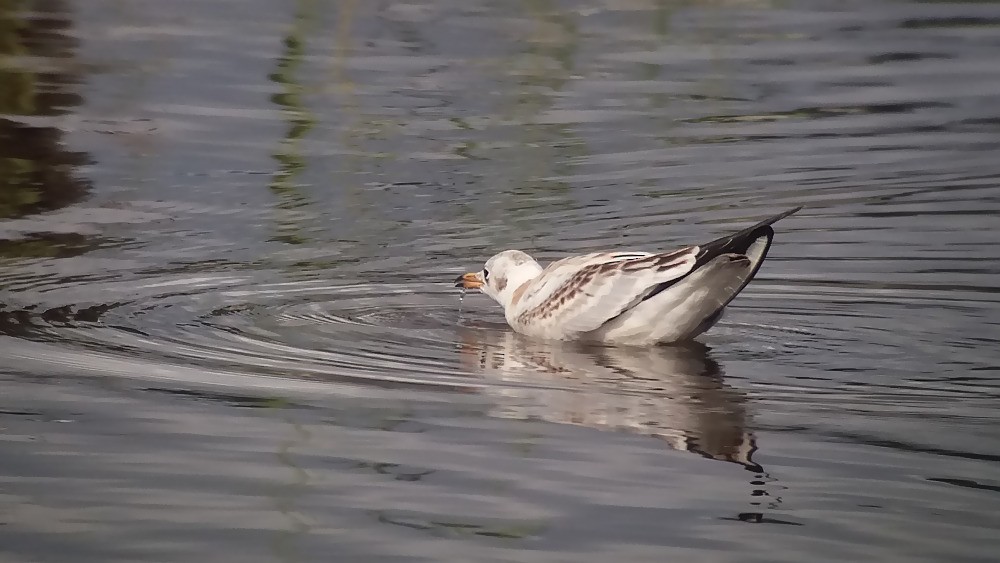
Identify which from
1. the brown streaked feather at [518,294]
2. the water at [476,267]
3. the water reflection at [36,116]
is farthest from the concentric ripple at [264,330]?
the water reflection at [36,116]

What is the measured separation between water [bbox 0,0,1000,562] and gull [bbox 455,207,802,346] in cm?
14

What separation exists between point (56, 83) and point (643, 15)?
17.1 feet

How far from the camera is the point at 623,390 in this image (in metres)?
7.66

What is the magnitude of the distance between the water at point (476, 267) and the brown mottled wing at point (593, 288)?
15cm

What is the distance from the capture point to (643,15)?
1734cm

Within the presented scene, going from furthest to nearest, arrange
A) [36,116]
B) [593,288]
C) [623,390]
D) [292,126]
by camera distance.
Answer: [36,116], [292,126], [593,288], [623,390]

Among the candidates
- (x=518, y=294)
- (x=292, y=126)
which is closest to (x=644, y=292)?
(x=518, y=294)

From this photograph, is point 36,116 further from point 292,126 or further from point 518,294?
point 518,294

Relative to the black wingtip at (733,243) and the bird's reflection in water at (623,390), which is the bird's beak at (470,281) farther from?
the black wingtip at (733,243)

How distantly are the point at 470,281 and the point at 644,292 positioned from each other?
1.23m

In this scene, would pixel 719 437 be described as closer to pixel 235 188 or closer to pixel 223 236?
pixel 223 236

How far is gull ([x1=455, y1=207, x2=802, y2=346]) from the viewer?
8.49 m

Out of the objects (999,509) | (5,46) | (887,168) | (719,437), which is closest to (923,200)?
(887,168)

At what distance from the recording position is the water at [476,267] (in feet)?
19.2
